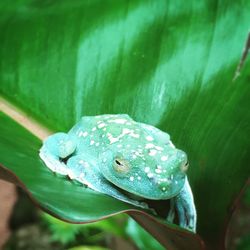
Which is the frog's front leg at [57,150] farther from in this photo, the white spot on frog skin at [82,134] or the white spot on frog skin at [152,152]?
the white spot on frog skin at [152,152]

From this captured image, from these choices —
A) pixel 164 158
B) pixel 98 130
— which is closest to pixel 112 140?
pixel 98 130

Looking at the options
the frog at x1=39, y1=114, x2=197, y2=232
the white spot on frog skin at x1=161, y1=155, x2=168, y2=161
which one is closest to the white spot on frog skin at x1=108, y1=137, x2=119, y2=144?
the frog at x1=39, y1=114, x2=197, y2=232

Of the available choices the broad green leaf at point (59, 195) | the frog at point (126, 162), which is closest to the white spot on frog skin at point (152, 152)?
the frog at point (126, 162)

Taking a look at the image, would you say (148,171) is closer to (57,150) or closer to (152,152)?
(152,152)

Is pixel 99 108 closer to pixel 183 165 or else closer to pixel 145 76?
pixel 145 76

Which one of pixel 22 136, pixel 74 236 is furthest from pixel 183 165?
pixel 74 236

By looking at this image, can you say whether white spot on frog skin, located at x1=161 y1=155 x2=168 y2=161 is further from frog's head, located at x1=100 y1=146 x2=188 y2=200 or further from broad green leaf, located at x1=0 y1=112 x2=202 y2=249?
broad green leaf, located at x1=0 y1=112 x2=202 y2=249
